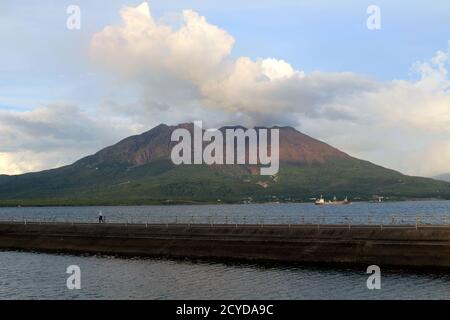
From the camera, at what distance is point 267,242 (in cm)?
7225

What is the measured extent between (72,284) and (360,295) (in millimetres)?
32605

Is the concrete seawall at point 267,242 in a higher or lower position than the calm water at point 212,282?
higher

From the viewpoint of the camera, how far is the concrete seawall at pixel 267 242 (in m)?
59.9

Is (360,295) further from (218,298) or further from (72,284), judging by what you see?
(72,284)

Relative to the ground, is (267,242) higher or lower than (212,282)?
higher

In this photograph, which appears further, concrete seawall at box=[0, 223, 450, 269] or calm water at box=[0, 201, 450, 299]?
concrete seawall at box=[0, 223, 450, 269]

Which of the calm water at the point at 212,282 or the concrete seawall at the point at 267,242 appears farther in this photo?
the concrete seawall at the point at 267,242

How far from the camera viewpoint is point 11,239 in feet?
365

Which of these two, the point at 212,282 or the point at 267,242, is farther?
the point at 267,242

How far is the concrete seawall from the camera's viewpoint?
59.9 m

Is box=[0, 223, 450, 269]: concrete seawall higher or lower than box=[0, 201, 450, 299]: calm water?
higher
